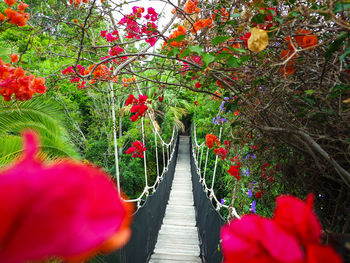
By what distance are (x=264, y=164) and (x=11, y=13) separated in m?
1.57

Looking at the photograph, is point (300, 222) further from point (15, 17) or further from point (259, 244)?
point (15, 17)

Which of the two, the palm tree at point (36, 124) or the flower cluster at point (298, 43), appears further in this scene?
the palm tree at point (36, 124)

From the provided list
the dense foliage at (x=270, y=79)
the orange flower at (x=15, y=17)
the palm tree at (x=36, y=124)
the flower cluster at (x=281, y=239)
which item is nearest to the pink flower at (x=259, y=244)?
the flower cluster at (x=281, y=239)

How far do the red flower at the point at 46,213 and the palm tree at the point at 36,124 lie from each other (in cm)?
228

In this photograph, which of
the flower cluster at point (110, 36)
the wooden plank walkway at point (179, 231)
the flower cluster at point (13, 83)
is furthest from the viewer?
the wooden plank walkway at point (179, 231)

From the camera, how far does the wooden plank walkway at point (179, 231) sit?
382cm

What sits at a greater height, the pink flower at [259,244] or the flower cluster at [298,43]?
the flower cluster at [298,43]

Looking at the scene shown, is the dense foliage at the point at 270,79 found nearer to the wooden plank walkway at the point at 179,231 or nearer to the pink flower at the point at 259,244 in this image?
the pink flower at the point at 259,244

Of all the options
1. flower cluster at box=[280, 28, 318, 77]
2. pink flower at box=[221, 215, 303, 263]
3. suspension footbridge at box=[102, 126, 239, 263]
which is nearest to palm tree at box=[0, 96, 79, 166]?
suspension footbridge at box=[102, 126, 239, 263]

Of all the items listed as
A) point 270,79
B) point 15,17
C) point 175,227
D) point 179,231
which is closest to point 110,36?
point 15,17

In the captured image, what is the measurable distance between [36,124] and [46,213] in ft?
9.13

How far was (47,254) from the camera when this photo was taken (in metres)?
0.14

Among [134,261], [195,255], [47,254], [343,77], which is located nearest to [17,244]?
[47,254]

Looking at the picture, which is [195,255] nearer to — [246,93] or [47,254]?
[246,93]
